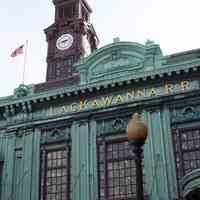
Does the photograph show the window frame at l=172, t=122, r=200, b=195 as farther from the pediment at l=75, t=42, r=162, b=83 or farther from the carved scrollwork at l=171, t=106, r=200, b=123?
the pediment at l=75, t=42, r=162, b=83

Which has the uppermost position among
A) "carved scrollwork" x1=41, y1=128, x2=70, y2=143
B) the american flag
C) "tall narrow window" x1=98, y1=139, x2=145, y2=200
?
the american flag

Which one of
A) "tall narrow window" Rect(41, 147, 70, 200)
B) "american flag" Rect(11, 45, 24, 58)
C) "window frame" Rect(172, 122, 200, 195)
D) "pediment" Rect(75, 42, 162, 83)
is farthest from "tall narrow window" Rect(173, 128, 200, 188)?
"american flag" Rect(11, 45, 24, 58)

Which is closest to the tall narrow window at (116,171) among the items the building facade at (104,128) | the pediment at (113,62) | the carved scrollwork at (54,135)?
the building facade at (104,128)

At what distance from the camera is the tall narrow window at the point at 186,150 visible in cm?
2339

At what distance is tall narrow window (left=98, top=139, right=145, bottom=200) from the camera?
2433 centimetres

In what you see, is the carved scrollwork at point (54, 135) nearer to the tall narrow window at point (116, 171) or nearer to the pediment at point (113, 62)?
the tall narrow window at point (116, 171)

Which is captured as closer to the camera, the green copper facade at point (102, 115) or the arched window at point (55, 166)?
the green copper facade at point (102, 115)

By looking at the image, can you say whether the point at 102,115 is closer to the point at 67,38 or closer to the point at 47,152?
the point at 47,152

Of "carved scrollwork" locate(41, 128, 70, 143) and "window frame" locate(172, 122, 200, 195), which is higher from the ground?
"carved scrollwork" locate(41, 128, 70, 143)

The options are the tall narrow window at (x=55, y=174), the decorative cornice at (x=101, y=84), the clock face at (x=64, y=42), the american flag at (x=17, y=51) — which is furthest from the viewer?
the clock face at (x=64, y=42)

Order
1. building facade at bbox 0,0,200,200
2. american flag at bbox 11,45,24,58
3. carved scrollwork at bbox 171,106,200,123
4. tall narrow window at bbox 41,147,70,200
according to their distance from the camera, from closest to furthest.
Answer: building facade at bbox 0,0,200,200 → carved scrollwork at bbox 171,106,200,123 → tall narrow window at bbox 41,147,70,200 → american flag at bbox 11,45,24,58

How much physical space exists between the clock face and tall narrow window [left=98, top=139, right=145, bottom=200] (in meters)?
23.2

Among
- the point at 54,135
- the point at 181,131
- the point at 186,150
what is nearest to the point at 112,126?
the point at 54,135

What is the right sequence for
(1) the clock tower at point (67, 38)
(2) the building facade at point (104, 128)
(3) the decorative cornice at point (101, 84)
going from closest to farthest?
(2) the building facade at point (104, 128)
(3) the decorative cornice at point (101, 84)
(1) the clock tower at point (67, 38)
